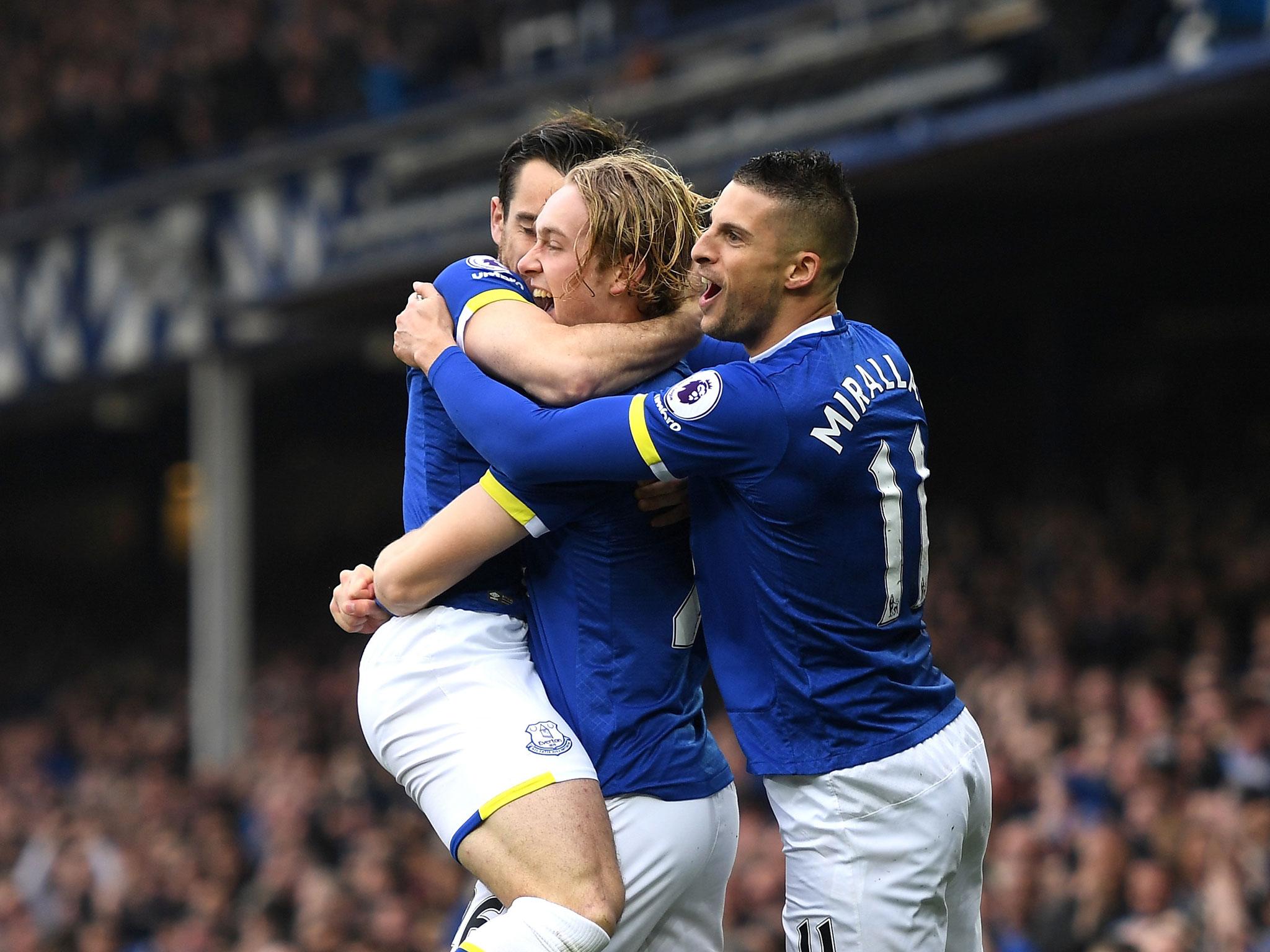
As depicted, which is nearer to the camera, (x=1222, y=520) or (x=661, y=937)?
(x=661, y=937)

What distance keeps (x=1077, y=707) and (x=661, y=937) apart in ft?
20.2

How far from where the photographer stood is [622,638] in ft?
11.4

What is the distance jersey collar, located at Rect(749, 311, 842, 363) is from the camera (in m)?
3.43

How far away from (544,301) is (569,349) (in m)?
0.28

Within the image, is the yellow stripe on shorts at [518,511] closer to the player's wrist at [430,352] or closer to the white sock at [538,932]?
the player's wrist at [430,352]

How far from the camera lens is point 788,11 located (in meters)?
12.1

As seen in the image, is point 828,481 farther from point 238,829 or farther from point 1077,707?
point 238,829

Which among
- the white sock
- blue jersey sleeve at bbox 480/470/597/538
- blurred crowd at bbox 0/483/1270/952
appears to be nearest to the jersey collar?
blue jersey sleeve at bbox 480/470/597/538

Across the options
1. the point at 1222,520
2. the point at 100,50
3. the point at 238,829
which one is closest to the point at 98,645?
the point at 100,50

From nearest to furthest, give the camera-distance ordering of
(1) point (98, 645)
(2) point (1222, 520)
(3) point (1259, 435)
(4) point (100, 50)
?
1. (2) point (1222, 520)
2. (3) point (1259, 435)
3. (4) point (100, 50)
4. (1) point (98, 645)

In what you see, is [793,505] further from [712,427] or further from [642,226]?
[642,226]

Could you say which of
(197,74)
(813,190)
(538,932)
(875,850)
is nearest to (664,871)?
(538,932)

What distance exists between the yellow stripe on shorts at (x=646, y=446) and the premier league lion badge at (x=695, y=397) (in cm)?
6

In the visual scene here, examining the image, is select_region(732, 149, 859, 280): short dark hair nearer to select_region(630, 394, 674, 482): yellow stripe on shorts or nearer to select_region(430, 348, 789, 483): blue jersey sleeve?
select_region(430, 348, 789, 483): blue jersey sleeve
